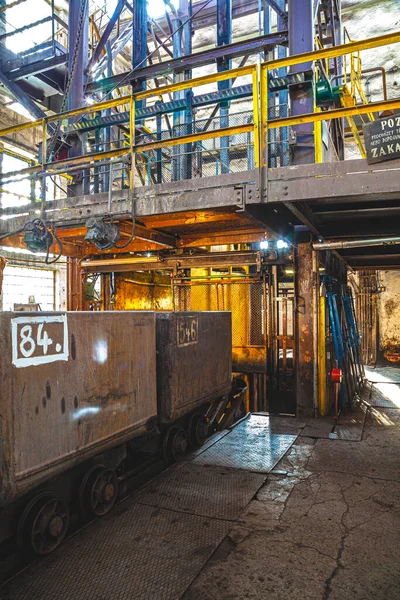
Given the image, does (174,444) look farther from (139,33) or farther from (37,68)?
(37,68)

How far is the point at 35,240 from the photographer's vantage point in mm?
6512

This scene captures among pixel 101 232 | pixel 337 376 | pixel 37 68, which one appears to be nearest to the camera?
pixel 101 232

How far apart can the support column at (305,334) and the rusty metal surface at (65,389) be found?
3.89 meters

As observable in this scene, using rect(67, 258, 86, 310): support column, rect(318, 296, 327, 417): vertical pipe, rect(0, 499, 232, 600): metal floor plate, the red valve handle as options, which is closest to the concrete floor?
rect(0, 499, 232, 600): metal floor plate

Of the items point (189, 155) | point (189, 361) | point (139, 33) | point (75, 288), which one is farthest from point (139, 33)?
point (189, 361)

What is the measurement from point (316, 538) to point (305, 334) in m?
4.36

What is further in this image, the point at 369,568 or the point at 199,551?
the point at 199,551

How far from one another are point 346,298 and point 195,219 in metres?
5.58

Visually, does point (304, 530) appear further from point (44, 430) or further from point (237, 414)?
point (237, 414)

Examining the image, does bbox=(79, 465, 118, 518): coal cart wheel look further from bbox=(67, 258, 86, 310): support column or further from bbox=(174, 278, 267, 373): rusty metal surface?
bbox=(67, 258, 86, 310): support column

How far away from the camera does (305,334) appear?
7602 millimetres

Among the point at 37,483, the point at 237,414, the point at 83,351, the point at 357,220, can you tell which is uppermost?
the point at 357,220

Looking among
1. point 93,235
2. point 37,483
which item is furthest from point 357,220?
point 37,483

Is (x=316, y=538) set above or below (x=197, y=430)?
below
